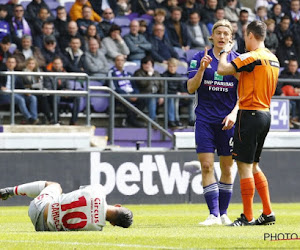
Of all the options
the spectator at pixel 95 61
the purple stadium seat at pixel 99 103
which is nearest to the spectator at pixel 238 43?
the spectator at pixel 95 61

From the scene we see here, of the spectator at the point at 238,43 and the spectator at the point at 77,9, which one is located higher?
the spectator at the point at 77,9

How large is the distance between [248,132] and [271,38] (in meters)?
12.7

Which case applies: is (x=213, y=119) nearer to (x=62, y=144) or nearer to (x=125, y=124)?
(x=62, y=144)

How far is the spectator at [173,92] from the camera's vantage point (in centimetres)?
1947

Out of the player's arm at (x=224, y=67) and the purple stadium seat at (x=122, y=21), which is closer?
the player's arm at (x=224, y=67)

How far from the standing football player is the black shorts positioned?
64 centimetres

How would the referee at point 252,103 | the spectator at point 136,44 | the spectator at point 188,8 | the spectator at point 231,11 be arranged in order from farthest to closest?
the spectator at point 231,11
the spectator at point 188,8
the spectator at point 136,44
the referee at point 252,103

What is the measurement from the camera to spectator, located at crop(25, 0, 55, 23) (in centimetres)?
2002

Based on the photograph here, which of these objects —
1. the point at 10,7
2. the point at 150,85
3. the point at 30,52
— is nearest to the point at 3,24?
the point at 10,7

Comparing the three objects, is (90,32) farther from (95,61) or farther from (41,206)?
(41,206)

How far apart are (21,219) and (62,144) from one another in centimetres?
452

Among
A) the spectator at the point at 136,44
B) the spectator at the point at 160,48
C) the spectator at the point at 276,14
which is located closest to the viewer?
the spectator at the point at 136,44

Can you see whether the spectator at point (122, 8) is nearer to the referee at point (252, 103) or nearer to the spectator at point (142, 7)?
the spectator at point (142, 7)

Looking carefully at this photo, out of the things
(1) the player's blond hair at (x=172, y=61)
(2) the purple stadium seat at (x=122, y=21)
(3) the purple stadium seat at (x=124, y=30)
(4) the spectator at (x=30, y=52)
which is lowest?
(1) the player's blond hair at (x=172, y=61)
